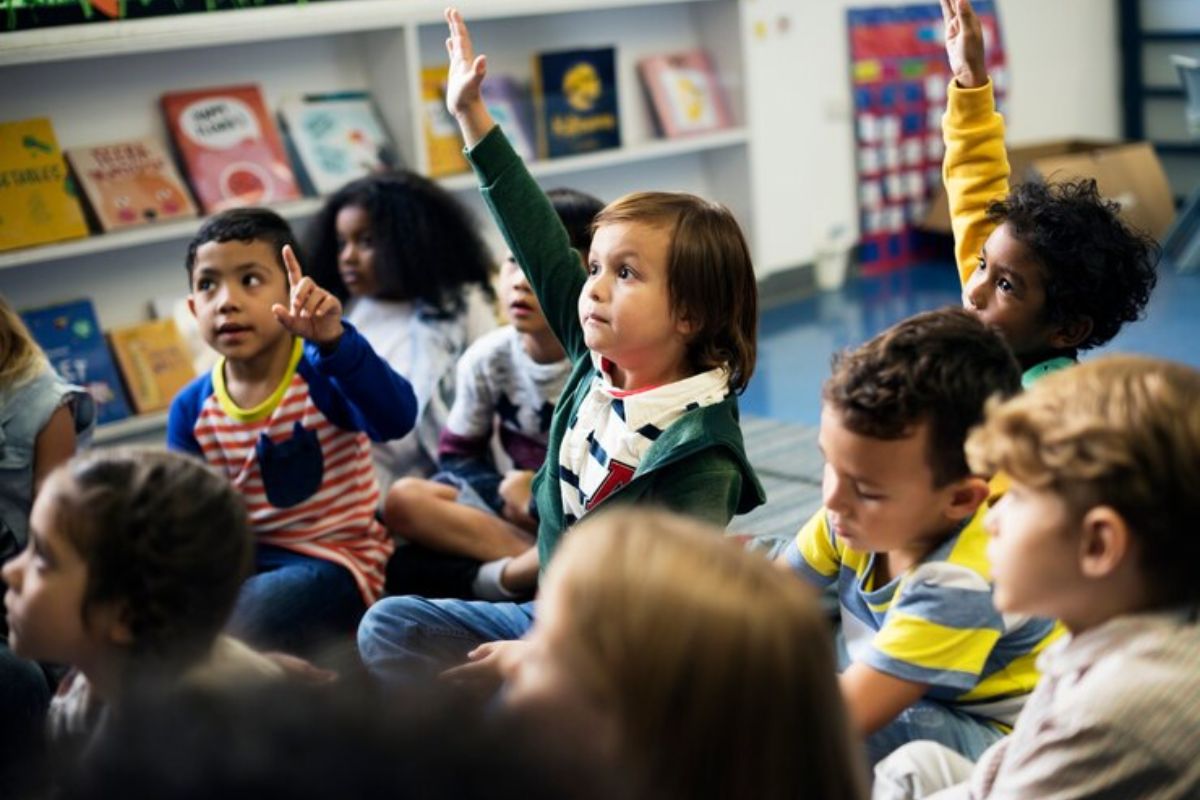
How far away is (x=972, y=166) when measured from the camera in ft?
6.70

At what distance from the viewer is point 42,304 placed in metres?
3.65

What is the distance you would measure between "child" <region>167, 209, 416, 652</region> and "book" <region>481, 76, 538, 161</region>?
2156 mm

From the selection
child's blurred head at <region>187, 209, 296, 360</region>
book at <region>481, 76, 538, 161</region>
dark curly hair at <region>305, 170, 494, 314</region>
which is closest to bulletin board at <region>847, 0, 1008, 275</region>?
book at <region>481, 76, 538, 161</region>

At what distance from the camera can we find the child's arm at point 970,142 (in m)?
1.97

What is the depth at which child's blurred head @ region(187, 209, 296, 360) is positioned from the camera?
2191 mm

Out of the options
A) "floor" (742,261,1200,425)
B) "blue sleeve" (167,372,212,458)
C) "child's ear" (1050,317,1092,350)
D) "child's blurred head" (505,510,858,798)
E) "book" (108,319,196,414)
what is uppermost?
"child's blurred head" (505,510,858,798)

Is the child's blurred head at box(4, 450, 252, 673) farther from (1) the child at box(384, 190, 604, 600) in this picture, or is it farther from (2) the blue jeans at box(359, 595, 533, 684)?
(1) the child at box(384, 190, 604, 600)

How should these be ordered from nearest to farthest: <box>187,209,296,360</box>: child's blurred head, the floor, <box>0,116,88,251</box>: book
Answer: <box>187,209,296,360</box>: child's blurred head, <box>0,116,88,251</box>: book, the floor

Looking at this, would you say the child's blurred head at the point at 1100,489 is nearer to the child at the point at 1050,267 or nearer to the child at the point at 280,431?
the child at the point at 1050,267

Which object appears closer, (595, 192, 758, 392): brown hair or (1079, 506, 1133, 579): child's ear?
(1079, 506, 1133, 579): child's ear

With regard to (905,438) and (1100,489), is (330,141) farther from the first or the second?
(1100,489)

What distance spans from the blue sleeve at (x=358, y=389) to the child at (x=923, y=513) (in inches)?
32.2

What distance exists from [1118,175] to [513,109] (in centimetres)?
224

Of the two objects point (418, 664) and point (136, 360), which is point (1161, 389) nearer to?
point (418, 664)
